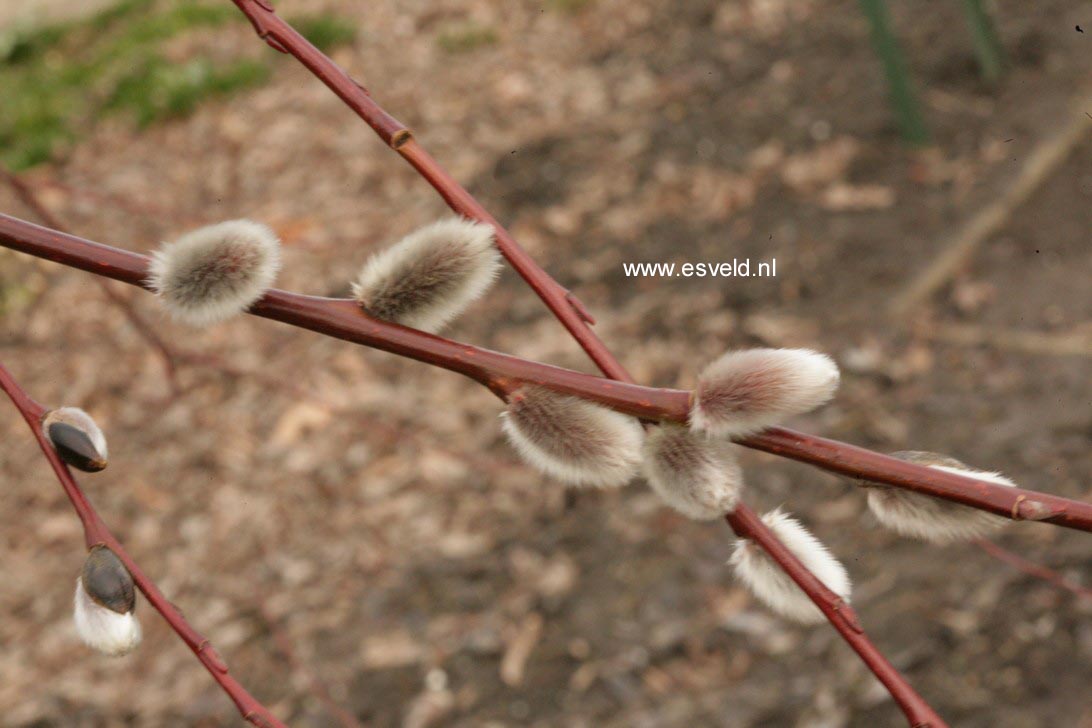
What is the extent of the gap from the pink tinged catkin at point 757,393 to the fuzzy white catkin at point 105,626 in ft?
1.39

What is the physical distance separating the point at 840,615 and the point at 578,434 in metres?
0.22

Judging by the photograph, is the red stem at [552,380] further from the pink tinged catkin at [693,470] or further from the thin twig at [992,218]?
the thin twig at [992,218]

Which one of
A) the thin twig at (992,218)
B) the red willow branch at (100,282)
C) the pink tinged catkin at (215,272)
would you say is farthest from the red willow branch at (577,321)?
the thin twig at (992,218)

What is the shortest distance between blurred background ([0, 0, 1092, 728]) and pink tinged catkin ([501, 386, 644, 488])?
1.22 metres

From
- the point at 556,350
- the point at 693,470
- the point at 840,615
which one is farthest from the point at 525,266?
the point at 556,350

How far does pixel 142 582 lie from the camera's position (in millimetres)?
795

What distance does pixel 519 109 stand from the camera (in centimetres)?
439

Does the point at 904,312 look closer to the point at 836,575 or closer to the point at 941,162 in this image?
the point at 941,162

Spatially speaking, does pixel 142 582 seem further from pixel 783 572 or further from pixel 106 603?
pixel 783 572

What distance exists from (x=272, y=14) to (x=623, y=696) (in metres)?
1.89

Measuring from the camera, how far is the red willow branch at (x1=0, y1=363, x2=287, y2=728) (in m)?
0.80

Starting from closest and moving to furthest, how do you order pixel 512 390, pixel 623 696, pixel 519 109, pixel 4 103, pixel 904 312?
pixel 512 390
pixel 623 696
pixel 904 312
pixel 519 109
pixel 4 103

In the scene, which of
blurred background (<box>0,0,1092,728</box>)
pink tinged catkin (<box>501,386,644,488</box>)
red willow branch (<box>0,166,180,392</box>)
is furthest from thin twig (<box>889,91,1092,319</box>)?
pink tinged catkin (<box>501,386,644,488</box>)

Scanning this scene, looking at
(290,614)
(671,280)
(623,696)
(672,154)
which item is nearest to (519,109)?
(672,154)
